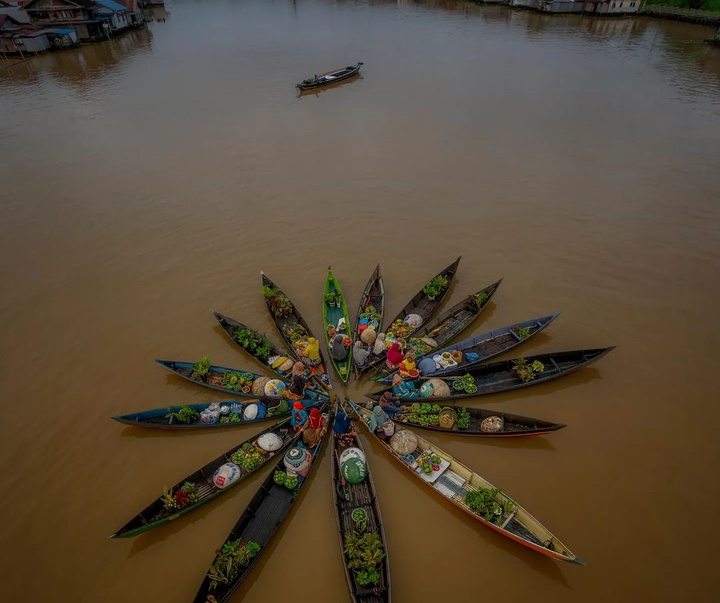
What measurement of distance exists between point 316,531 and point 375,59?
44.7m

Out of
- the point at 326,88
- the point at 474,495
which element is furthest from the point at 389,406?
the point at 326,88

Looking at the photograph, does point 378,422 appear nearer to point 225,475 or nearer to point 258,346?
point 225,475

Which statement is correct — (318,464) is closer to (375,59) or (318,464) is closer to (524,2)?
(375,59)

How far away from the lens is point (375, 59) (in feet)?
136

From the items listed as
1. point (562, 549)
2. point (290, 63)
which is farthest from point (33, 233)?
point (290, 63)

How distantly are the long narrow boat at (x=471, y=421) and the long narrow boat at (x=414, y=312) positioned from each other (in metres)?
1.76

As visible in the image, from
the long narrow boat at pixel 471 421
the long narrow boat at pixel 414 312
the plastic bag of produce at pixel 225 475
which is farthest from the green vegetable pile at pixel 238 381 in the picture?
the long narrow boat at pixel 471 421

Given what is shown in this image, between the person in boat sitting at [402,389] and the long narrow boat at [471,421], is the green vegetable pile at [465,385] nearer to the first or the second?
the long narrow boat at [471,421]

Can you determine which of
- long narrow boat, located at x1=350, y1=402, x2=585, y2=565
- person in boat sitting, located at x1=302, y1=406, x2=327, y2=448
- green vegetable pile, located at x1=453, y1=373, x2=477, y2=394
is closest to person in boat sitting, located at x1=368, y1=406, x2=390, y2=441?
long narrow boat, located at x1=350, y1=402, x2=585, y2=565

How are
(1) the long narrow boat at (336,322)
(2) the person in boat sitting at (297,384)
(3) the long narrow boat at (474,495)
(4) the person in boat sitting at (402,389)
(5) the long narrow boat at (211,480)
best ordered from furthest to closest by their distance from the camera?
1. (1) the long narrow boat at (336,322)
2. (4) the person in boat sitting at (402,389)
3. (2) the person in boat sitting at (297,384)
4. (5) the long narrow boat at (211,480)
5. (3) the long narrow boat at (474,495)

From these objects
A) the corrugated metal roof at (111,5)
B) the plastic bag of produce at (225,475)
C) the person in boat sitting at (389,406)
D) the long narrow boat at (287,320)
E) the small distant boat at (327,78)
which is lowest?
the plastic bag of produce at (225,475)

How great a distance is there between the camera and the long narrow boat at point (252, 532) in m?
7.68

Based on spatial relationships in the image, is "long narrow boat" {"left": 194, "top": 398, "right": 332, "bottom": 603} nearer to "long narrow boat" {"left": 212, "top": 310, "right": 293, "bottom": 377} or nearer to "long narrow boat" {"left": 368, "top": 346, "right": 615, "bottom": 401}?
"long narrow boat" {"left": 212, "top": 310, "right": 293, "bottom": 377}

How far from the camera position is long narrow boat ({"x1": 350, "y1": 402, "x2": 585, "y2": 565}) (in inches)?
319
